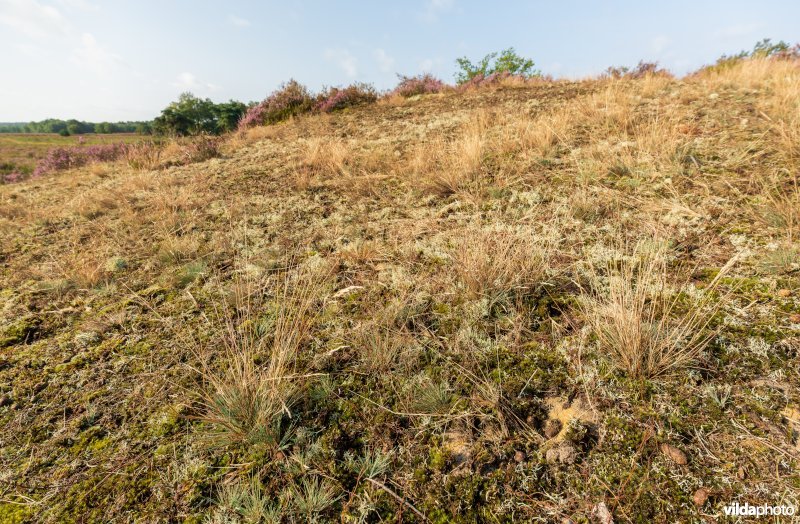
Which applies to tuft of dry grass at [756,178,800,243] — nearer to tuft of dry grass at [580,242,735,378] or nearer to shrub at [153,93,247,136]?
tuft of dry grass at [580,242,735,378]

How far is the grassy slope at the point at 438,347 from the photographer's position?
5.10ft

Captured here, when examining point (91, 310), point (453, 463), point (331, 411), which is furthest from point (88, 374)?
point (453, 463)

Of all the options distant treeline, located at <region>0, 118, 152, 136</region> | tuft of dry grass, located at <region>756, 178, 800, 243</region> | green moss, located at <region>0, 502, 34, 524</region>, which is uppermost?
distant treeline, located at <region>0, 118, 152, 136</region>

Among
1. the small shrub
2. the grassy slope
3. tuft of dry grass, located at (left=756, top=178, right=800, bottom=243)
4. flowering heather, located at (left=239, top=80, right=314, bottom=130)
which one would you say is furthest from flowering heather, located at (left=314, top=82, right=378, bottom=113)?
tuft of dry grass, located at (left=756, top=178, right=800, bottom=243)

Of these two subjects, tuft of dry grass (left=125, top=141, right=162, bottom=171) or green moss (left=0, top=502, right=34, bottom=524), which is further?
tuft of dry grass (left=125, top=141, right=162, bottom=171)

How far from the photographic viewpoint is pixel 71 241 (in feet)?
15.7

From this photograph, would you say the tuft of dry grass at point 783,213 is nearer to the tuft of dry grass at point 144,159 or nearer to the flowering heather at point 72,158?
the tuft of dry grass at point 144,159

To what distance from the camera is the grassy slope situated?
1.55 meters

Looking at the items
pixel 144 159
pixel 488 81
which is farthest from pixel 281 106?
pixel 488 81

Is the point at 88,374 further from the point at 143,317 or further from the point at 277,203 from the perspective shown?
the point at 277,203

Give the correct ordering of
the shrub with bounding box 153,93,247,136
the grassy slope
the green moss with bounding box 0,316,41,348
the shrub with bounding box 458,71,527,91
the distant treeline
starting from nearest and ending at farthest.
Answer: the grassy slope, the green moss with bounding box 0,316,41,348, the shrub with bounding box 458,71,527,91, the shrub with bounding box 153,93,247,136, the distant treeline

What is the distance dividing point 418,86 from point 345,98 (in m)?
3.16

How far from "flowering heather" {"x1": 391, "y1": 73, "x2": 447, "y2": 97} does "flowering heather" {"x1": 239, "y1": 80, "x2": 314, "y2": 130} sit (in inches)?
145

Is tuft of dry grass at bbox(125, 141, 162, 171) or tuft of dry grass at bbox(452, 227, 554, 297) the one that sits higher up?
tuft of dry grass at bbox(125, 141, 162, 171)
